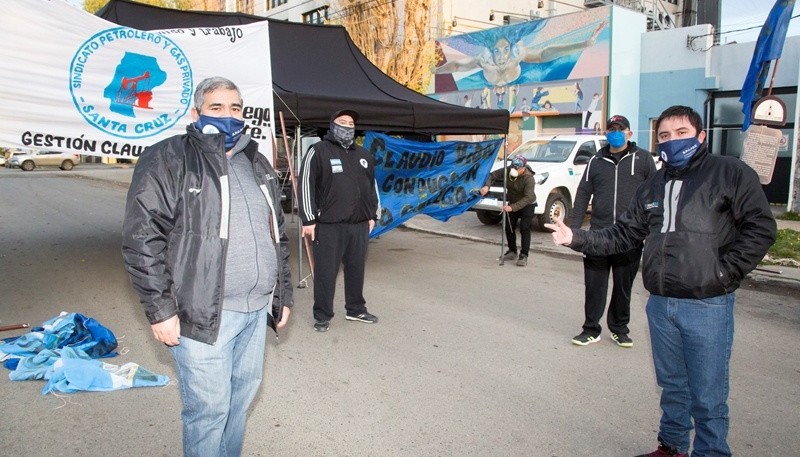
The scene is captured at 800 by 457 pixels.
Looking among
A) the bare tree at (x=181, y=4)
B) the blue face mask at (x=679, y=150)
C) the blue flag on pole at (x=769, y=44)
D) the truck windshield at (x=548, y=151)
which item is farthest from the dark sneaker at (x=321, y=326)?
the bare tree at (x=181, y=4)

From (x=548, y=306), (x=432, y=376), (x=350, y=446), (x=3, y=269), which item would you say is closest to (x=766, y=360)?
(x=548, y=306)

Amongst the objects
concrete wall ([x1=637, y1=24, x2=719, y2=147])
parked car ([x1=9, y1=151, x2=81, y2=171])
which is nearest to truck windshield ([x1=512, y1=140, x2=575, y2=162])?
concrete wall ([x1=637, y1=24, x2=719, y2=147])

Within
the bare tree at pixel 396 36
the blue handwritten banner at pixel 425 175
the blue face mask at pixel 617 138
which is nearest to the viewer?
the blue face mask at pixel 617 138

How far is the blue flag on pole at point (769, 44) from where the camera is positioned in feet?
23.5

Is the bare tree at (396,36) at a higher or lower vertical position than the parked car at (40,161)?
higher

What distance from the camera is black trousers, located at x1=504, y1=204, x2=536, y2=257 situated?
973 cm

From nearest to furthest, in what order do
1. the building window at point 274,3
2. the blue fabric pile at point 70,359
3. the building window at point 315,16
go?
the blue fabric pile at point 70,359, the building window at point 315,16, the building window at point 274,3

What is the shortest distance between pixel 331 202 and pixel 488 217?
844 cm

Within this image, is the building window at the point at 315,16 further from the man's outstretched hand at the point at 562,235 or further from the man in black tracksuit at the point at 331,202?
the man's outstretched hand at the point at 562,235

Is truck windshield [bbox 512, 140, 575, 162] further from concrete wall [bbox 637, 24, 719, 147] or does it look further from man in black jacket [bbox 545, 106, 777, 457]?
man in black jacket [bbox 545, 106, 777, 457]

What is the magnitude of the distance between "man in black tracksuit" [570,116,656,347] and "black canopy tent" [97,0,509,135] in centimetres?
326

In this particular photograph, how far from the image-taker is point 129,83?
6.30 meters

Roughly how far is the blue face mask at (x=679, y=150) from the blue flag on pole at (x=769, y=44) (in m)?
4.74

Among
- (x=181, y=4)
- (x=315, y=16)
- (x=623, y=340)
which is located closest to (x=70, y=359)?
(x=623, y=340)
